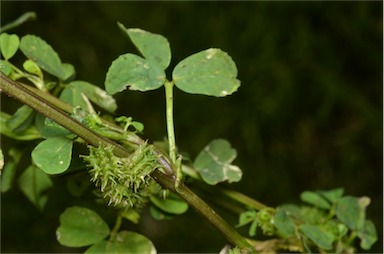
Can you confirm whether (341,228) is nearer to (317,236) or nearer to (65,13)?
(317,236)

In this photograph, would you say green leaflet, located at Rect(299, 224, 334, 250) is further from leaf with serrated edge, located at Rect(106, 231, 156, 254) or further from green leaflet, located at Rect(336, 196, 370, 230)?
leaf with serrated edge, located at Rect(106, 231, 156, 254)

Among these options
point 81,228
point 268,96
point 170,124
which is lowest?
point 81,228

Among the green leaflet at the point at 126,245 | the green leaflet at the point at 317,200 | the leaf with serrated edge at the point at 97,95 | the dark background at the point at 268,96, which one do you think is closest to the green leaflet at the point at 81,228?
the green leaflet at the point at 126,245

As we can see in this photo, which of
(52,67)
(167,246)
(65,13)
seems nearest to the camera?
(52,67)

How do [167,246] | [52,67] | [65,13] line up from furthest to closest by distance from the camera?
[65,13]
[167,246]
[52,67]

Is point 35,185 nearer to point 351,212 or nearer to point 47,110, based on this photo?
point 47,110

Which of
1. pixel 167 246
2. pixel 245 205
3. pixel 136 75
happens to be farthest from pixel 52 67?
pixel 167 246

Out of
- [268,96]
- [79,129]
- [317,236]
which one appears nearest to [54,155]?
[79,129]
